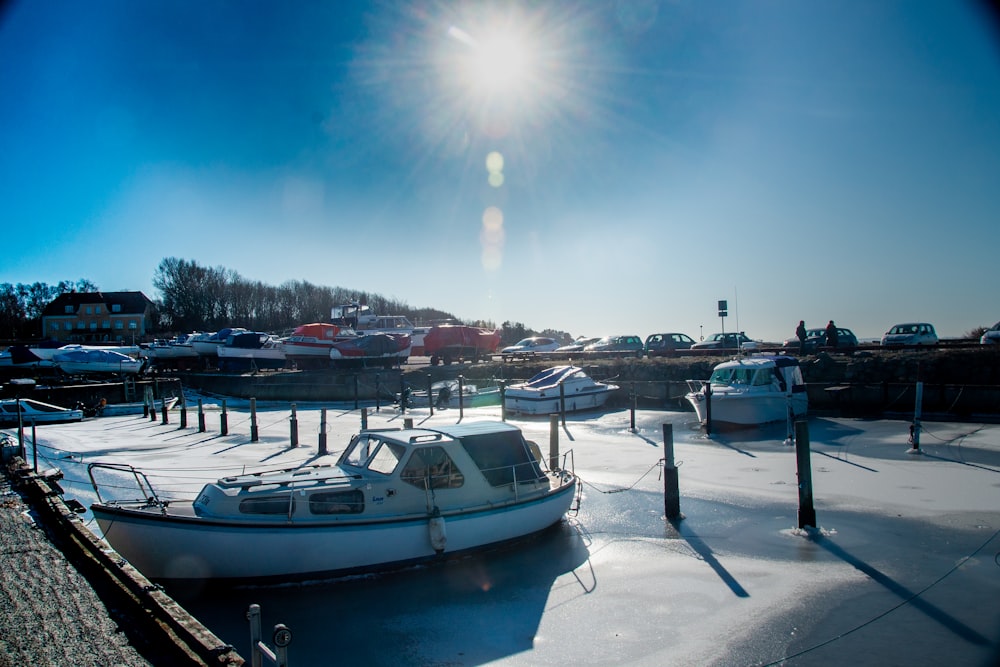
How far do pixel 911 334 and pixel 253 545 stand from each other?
33.3 meters

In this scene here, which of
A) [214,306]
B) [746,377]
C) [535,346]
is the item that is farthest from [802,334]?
[214,306]

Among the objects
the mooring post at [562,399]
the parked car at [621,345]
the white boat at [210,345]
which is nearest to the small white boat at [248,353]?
the white boat at [210,345]

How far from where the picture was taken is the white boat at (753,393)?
19.4 m

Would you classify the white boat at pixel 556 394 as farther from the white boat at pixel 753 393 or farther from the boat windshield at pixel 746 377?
the boat windshield at pixel 746 377

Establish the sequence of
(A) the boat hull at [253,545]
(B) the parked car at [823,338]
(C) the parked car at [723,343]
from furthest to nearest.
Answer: (C) the parked car at [723,343], (B) the parked car at [823,338], (A) the boat hull at [253,545]

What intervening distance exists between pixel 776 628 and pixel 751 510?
4.47m

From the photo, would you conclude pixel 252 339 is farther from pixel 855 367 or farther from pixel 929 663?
pixel 929 663

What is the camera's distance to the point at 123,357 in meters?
38.0

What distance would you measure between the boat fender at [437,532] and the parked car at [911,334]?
2978cm

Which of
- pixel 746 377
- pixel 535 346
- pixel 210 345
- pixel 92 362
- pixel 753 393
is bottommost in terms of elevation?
pixel 753 393

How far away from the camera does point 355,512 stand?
8.39 m

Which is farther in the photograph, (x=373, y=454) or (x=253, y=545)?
(x=373, y=454)

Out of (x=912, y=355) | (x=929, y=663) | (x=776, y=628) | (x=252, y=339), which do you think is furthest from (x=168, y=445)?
(x=912, y=355)

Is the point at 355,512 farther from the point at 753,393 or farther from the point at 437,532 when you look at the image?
the point at 753,393
